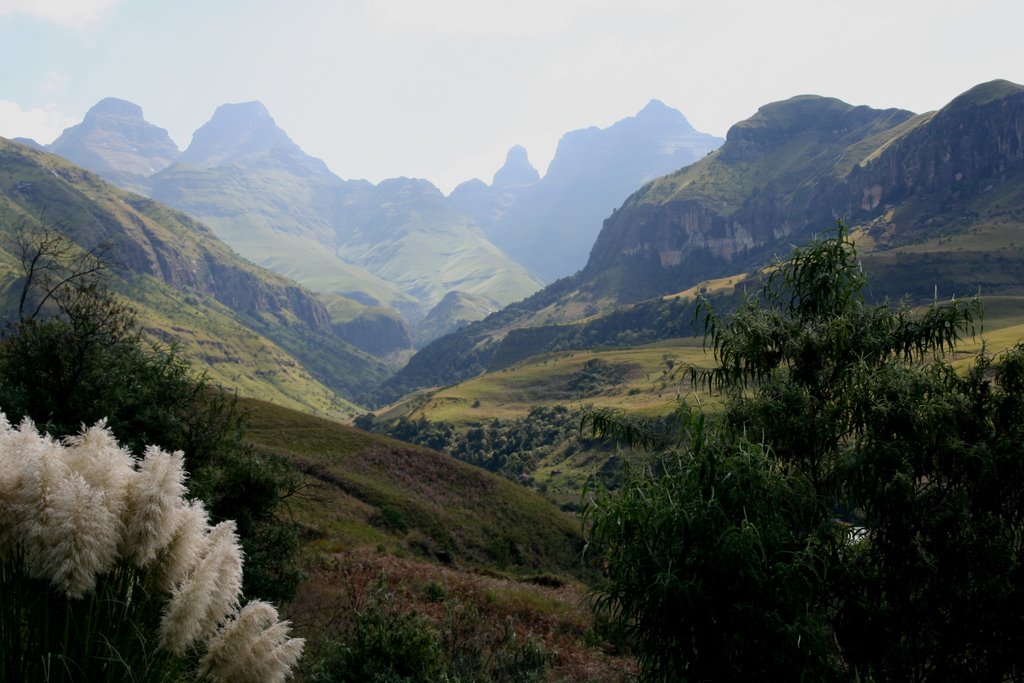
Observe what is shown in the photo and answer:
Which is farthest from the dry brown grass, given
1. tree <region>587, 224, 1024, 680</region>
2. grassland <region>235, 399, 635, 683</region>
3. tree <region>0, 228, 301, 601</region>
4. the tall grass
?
the tall grass

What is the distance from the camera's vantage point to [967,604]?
29.9 ft

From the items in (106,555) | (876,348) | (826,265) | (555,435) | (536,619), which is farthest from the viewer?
(555,435)

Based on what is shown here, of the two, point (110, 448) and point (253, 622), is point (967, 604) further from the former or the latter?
point (110, 448)

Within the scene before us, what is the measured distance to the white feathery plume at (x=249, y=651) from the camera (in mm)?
4016

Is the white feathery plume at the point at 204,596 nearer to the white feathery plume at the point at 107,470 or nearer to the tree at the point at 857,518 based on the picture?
the white feathery plume at the point at 107,470

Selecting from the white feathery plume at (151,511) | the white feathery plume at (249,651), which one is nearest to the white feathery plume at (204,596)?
the white feathery plume at (249,651)

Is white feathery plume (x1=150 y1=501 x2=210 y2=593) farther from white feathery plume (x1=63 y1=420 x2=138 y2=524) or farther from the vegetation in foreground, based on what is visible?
white feathery plume (x1=63 y1=420 x2=138 y2=524)

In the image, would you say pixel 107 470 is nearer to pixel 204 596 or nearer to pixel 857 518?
pixel 204 596

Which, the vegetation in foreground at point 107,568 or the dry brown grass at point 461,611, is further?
the dry brown grass at point 461,611

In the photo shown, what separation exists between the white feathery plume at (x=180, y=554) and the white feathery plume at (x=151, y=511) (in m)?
0.06

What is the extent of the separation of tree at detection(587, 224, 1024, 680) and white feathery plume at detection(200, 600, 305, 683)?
4.97 metres

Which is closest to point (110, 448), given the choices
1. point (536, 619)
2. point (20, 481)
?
point (20, 481)

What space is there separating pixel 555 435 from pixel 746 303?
16127 centimetres

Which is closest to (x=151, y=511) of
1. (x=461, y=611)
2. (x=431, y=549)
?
(x=461, y=611)
